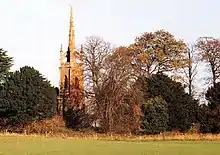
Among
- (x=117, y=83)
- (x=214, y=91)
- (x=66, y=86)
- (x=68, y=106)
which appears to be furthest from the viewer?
(x=66, y=86)

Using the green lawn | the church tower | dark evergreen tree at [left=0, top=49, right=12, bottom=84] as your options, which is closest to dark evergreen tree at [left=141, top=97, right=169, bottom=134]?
the church tower

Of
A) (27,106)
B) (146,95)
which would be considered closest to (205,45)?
(146,95)

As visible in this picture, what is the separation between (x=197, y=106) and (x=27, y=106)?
76.7 ft

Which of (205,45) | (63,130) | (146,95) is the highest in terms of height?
(205,45)

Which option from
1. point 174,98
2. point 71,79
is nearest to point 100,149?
point 174,98

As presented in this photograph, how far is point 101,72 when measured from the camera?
2468 inches

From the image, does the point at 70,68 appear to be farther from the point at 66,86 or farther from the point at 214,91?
the point at 214,91

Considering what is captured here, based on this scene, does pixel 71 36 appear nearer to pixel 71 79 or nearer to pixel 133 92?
pixel 71 79

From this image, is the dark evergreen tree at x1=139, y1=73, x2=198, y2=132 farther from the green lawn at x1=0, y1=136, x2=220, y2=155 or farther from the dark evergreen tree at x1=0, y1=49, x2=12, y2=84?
the green lawn at x1=0, y1=136, x2=220, y2=155

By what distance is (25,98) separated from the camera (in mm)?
60625

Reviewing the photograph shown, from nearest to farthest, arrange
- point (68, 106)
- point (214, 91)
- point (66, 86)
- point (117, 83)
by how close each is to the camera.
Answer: point (117, 83) < point (214, 91) < point (68, 106) < point (66, 86)

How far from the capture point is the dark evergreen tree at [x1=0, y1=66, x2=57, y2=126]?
195 ft

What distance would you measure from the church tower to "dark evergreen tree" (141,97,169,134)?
1061cm

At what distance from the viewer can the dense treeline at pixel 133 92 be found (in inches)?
A: 2291
